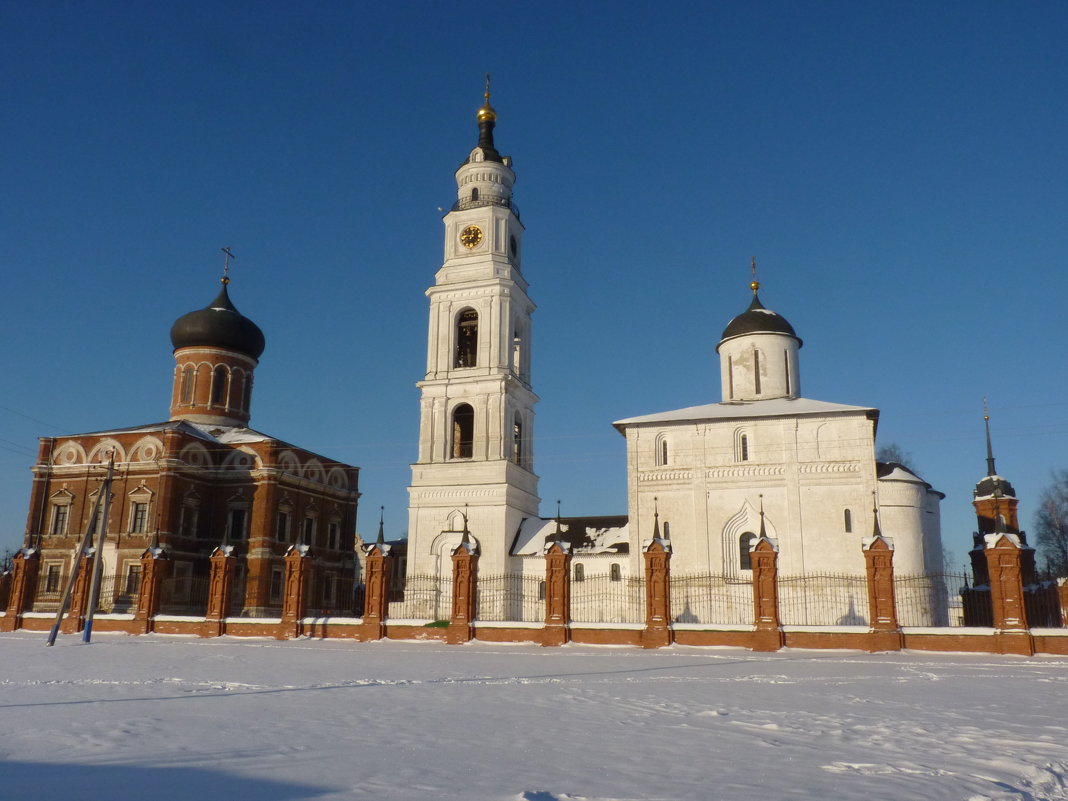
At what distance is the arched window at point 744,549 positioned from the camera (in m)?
27.2

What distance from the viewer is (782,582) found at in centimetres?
2606

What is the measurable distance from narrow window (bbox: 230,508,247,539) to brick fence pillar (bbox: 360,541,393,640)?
13067 millimetres

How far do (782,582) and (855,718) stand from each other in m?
18.6

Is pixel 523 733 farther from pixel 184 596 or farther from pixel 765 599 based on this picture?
pixel 184 596

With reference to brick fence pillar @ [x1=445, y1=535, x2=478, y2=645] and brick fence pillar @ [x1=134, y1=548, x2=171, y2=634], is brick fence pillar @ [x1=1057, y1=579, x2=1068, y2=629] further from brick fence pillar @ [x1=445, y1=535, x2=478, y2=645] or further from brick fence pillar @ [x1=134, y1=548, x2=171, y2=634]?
brick fence pillar @ [x1=134, y1=548, x2=171, y2=634]

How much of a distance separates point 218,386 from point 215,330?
8.39ft

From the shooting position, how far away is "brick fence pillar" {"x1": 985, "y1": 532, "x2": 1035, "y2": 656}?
719 inches

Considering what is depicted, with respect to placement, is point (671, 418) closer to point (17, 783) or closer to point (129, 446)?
point (129, 446)

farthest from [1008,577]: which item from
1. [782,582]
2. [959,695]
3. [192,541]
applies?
[192,541]

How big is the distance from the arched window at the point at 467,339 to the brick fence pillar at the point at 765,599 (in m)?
16.5

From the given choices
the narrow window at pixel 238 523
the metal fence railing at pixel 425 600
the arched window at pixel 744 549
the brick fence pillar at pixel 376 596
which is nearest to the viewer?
the brick fence pillar at pixel 376 596

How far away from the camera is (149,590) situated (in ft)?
82.9

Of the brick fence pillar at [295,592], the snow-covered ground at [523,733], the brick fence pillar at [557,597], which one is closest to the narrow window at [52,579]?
the brick fence pillar at [295,592]

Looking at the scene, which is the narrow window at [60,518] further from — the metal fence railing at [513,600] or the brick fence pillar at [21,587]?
the metal fence railing at [513,600]
